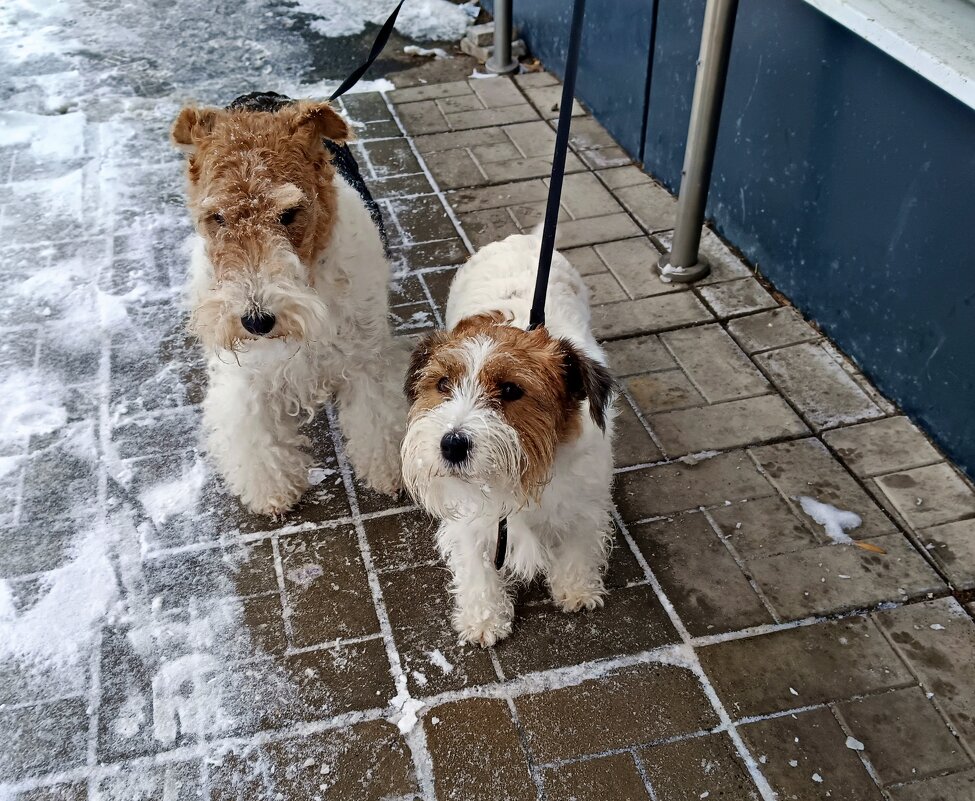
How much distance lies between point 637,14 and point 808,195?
6.63 feet

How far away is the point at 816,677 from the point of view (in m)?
3.05

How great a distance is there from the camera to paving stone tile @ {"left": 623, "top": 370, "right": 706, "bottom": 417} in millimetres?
4211

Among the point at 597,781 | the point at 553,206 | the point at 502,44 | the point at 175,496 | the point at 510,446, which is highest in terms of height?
the point at 553,206

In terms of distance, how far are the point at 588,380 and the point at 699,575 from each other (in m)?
1.15

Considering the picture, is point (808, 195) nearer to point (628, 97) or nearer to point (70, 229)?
point (628, 97)

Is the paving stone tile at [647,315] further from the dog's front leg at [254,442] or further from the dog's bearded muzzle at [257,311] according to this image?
the dog's bearded muzzle at [257,311]

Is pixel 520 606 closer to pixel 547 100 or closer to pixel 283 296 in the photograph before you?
pixel 283 296

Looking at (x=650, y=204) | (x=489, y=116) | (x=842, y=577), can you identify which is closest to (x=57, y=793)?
(x=842, y=577)

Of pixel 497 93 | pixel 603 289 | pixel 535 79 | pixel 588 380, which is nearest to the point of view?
pixel 588 380

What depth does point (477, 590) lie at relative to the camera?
3.20 m

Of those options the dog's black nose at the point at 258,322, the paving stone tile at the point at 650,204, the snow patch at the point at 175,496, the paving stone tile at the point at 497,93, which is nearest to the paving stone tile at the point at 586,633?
the dog's black nose at the point at 258,322

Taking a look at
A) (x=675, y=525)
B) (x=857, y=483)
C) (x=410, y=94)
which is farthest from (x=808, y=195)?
(x=410, y=94)

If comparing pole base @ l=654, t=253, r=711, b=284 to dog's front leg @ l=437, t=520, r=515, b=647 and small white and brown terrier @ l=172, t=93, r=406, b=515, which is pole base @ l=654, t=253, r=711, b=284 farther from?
dog's front leg @ l=437, t=520, r=515, b=647

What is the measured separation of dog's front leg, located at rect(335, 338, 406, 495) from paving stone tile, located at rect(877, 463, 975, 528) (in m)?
2.12
